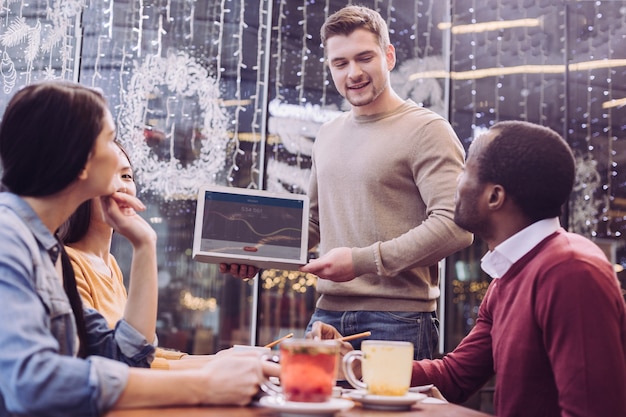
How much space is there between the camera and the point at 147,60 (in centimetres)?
415

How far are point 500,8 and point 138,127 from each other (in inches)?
102

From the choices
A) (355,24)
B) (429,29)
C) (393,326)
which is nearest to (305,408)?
(393,326)

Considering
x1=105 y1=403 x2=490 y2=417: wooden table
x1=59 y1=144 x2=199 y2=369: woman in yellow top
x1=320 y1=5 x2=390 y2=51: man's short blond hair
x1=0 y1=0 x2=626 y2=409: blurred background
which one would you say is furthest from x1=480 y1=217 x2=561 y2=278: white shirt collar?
x1=0 y1=0 x2=626 y2=409: blurred background

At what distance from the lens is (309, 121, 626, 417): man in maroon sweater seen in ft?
4.09

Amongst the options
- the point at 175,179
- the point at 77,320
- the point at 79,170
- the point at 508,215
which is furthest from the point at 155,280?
the point at 175,179

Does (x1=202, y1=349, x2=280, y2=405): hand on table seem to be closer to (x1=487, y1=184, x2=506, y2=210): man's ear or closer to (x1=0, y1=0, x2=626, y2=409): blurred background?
(x1=487, y1=184, x2=506, y2=210): man's ear

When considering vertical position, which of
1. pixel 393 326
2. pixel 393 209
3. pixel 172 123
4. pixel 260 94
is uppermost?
pixel 260 94

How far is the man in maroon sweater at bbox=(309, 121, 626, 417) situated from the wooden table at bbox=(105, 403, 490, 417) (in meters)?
0.19

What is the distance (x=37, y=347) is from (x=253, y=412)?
13.1 inches

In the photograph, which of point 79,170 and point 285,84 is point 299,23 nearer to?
point 285,84

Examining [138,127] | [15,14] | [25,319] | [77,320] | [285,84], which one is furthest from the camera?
[285,84]

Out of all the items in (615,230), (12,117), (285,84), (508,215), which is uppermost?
(285,84)

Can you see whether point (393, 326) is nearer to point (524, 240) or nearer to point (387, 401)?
point (524, 240)

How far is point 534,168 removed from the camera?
1.48 metres
